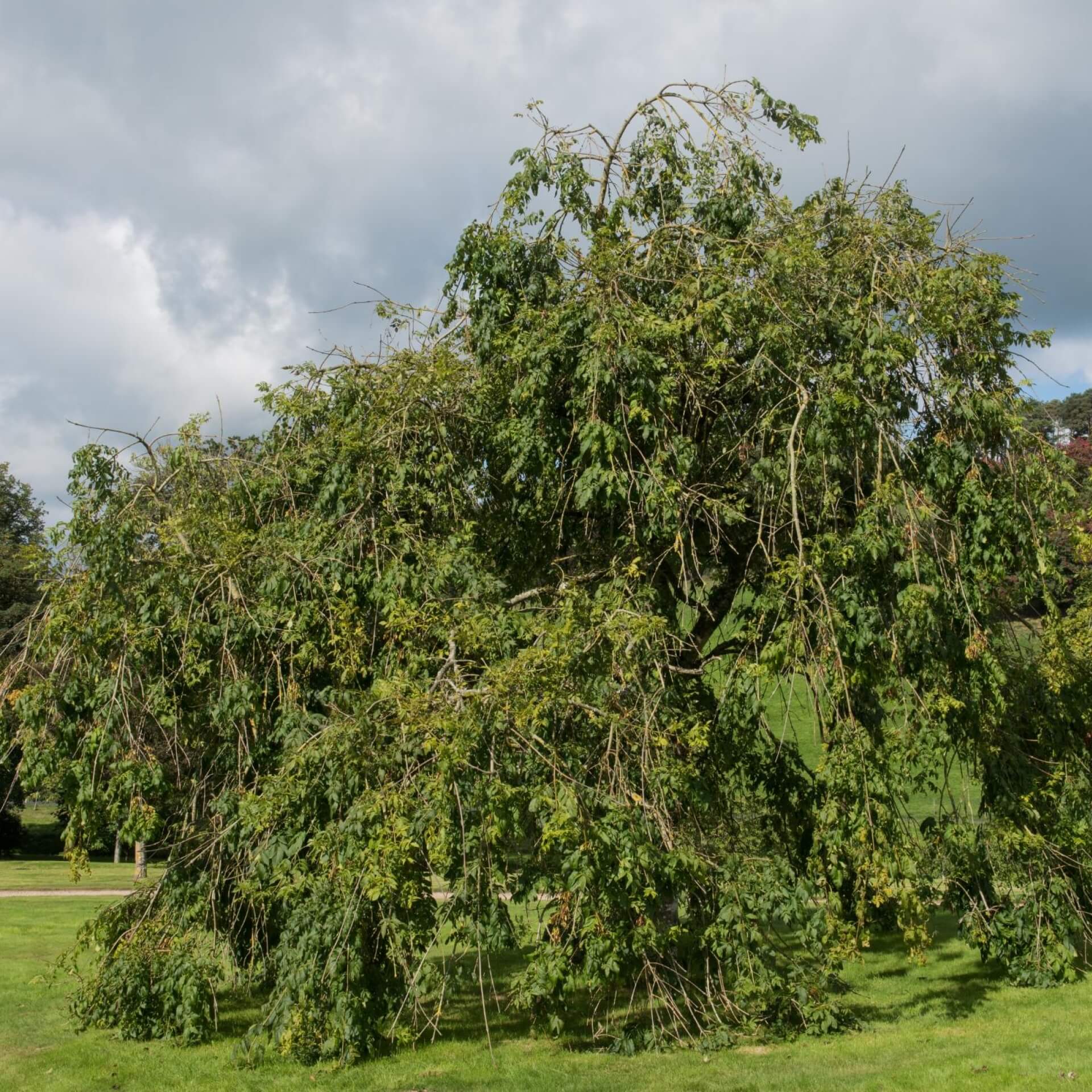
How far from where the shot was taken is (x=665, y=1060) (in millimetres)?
6840

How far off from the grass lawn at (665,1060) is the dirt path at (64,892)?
942 centimetres

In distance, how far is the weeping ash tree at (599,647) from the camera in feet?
20.7

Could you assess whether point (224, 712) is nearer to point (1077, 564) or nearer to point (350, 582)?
point (350, 582)

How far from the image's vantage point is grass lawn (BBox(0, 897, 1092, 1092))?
6355 mm

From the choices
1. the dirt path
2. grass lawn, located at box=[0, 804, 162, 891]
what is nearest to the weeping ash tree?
grass lawn, located at box=[0, 804, 162, 891]

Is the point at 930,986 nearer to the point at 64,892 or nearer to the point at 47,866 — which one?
the point at 64,892

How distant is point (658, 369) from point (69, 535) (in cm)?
432

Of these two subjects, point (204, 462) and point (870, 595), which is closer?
point (870, 595)

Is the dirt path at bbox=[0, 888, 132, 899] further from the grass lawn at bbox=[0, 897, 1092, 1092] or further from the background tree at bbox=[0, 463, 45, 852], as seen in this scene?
the grass lawn at bbox=[0, 897, 1092, 1092]

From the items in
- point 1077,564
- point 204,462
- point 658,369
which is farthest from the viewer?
point 1077,564

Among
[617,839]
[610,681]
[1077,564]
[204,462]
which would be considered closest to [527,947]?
[617,839]

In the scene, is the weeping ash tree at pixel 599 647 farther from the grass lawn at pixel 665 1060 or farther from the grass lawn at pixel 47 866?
the grass lawn at pixel 47 866

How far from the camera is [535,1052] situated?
725 cm

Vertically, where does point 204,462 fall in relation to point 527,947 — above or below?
above
